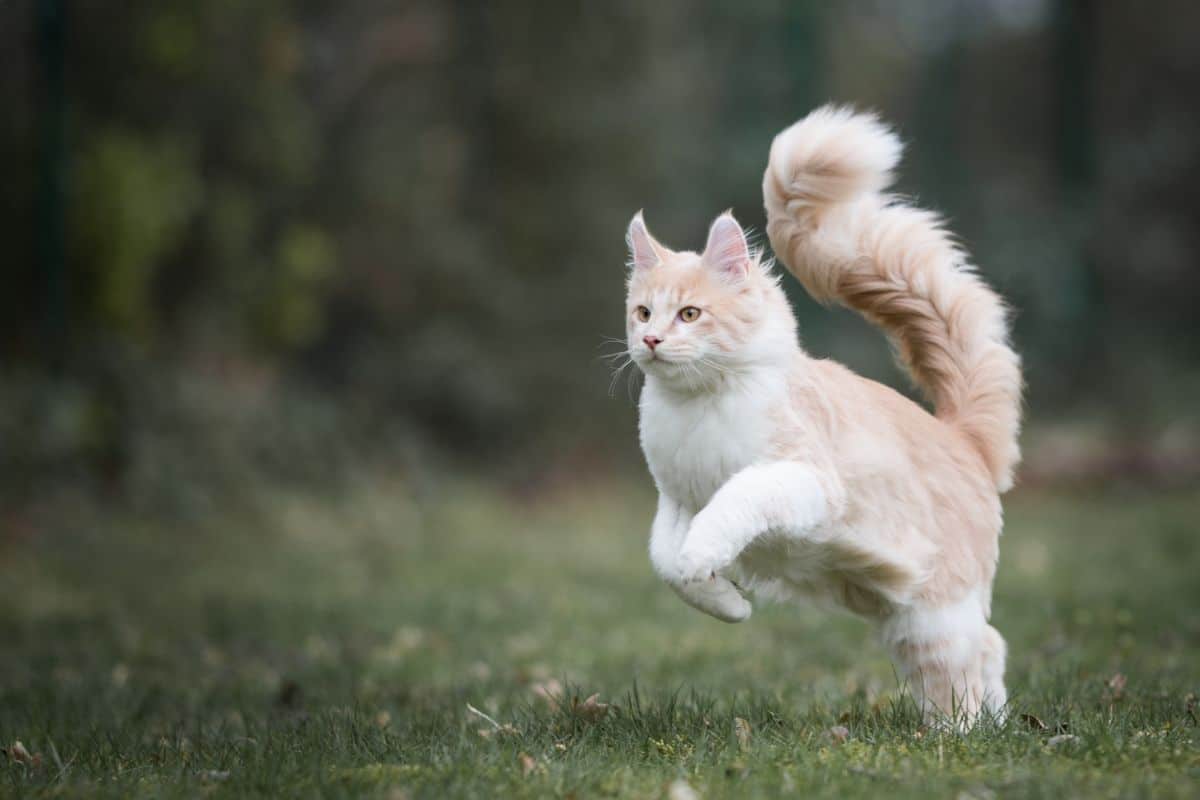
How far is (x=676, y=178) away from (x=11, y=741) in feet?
39.8

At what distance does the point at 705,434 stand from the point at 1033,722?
1408 mm

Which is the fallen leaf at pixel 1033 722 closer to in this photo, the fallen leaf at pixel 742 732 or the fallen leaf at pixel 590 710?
the fallen leaf at pixel 742 732

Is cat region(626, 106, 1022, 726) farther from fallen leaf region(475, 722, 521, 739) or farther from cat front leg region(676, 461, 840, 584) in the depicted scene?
fallen leaf region(475, 722, 521, 739)

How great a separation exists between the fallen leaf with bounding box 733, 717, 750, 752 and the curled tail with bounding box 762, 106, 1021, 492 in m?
1.32

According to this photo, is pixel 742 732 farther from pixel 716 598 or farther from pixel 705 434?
pixel 705 434

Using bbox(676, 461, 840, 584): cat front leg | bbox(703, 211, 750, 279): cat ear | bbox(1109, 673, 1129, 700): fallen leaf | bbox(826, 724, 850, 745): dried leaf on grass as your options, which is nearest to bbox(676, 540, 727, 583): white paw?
bbox(676, 461, 840, 584): cat front leg

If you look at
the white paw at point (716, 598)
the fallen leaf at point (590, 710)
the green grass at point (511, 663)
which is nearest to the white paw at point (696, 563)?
the white paw at point (716, 598)

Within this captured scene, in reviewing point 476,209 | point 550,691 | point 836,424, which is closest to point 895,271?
point 836,424

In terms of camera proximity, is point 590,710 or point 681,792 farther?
point 590,710

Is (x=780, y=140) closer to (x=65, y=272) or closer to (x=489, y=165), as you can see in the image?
(x=65, y=272)

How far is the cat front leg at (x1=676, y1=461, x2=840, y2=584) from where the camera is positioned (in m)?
3.65

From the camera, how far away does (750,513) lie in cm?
370

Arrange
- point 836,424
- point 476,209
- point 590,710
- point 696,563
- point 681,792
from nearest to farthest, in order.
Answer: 1. point 681,792
2. point 696,563
3. point 836,424
4. point 590,710
5. point 476,209

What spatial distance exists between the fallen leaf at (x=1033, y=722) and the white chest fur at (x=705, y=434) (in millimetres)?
1223
